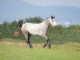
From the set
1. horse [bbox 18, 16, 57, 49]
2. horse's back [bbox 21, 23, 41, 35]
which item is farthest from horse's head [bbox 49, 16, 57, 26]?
horse's back [bbox 21, 23, 41, 35]

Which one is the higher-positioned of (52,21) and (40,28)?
(52,21)

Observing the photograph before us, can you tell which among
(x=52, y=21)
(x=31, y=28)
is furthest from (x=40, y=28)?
(x=52, y=21)

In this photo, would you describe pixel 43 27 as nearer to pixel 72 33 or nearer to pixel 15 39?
pixel 15 39

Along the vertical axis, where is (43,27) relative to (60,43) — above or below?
above

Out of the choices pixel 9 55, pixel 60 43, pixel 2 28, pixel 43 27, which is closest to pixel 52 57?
pixel 9 55

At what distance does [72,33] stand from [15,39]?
2.51 m

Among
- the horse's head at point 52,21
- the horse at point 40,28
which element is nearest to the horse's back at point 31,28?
the horse at point 40,28

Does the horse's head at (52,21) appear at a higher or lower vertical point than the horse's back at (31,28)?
higher

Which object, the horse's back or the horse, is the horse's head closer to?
the horse

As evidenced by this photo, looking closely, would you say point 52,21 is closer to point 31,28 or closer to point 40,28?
point 40,28

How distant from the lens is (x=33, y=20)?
37.1 ft

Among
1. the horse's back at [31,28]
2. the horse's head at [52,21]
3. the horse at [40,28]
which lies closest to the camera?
the horse's head at [52,21]

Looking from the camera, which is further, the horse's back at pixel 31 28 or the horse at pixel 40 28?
the horse's back at pixel 31 28

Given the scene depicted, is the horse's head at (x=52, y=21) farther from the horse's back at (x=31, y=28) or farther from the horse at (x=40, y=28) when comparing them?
A: the horse's back at (x=31, y=28)
